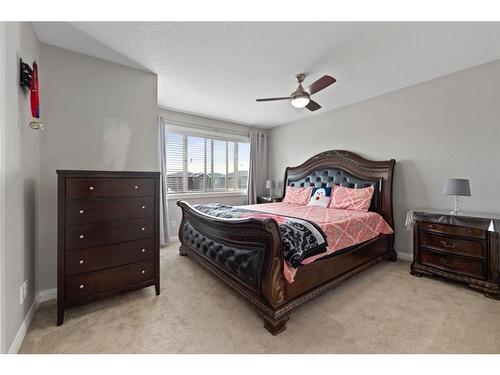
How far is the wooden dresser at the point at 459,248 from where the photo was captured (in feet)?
7.04

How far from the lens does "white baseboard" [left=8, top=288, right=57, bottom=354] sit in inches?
54.8

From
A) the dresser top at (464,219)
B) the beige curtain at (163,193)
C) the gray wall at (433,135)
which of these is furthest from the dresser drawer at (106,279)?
the gray wall at (433,135)

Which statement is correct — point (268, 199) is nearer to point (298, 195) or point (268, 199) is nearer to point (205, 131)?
point (298, 195)

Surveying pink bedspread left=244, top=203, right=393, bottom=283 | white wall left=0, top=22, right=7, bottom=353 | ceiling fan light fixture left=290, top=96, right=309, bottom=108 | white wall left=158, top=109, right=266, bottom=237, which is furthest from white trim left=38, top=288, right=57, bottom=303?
ceiling fan light fixture left=290, top=96, right=309, bottom=108

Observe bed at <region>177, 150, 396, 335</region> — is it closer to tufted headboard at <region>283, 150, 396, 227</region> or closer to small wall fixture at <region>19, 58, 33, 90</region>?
tufted headboard at <region>283, 150, 396, 227</region>

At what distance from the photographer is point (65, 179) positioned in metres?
1.68

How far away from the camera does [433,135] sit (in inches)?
114

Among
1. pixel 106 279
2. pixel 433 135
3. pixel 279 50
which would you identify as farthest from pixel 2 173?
pixel 433 135

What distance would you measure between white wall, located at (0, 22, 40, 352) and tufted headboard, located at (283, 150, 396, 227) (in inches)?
153

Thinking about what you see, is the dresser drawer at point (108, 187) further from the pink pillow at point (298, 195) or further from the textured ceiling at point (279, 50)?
the pink pillow at point (298, 195)

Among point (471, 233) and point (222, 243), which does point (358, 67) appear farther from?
point (222, 243)

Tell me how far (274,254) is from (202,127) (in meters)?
3.56
